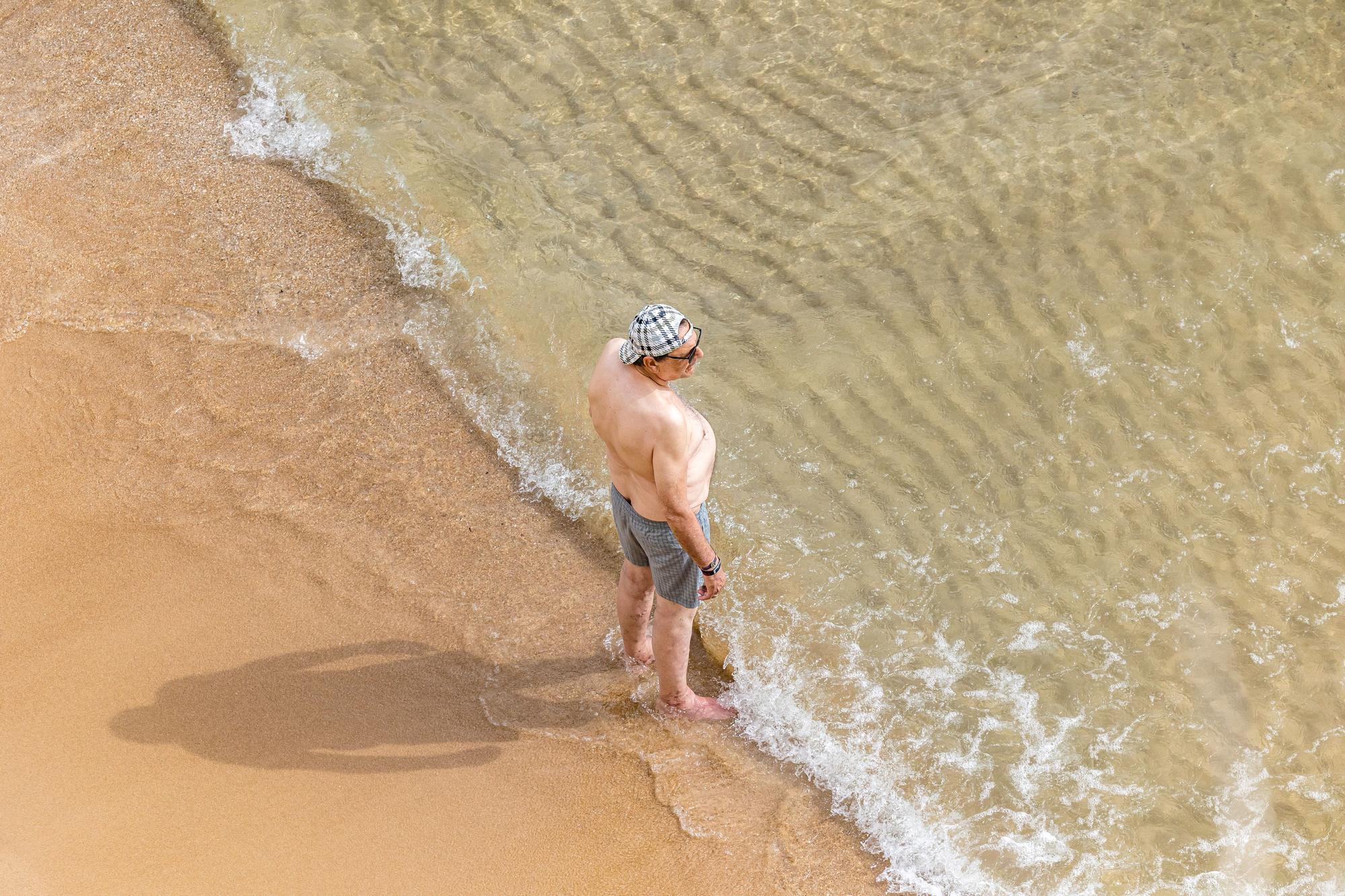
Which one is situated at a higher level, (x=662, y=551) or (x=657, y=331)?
(x=657, y=331)

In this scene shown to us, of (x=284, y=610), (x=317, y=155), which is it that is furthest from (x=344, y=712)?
(x=317, y=155)

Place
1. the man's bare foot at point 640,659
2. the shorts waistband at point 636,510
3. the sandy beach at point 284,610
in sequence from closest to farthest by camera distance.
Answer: the shorts waistband at point 636,510 < the sandy beach at point 284,610 < the man's bare foot at point 640,659

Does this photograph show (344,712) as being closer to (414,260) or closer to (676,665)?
(676,665)

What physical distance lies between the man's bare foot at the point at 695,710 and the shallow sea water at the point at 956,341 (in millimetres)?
172

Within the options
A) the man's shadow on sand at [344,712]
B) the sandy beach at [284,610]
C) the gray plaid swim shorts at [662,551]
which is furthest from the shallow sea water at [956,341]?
the man's shadow on sand at [344,712]

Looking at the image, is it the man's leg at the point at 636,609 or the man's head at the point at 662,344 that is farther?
the man's leg at the point at 636,609

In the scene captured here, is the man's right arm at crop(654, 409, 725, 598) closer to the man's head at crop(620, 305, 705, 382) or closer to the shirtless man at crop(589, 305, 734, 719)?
the shirtless man at crop(589, 305, 734, 719)

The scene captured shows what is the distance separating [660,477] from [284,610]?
7.42 feet

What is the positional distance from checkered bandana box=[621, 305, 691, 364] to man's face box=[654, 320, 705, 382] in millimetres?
13

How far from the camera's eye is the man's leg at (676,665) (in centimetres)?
423

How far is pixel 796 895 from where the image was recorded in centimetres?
415

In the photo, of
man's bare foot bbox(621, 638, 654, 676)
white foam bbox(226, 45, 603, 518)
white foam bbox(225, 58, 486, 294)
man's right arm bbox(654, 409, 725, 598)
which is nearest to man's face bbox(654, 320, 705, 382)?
man's right arm bbox(654, 409, 725, 598)

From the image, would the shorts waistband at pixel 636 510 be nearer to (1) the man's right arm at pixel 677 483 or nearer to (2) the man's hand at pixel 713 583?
(1) the man's right arm at pixel 677 483

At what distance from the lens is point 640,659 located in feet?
15.9
